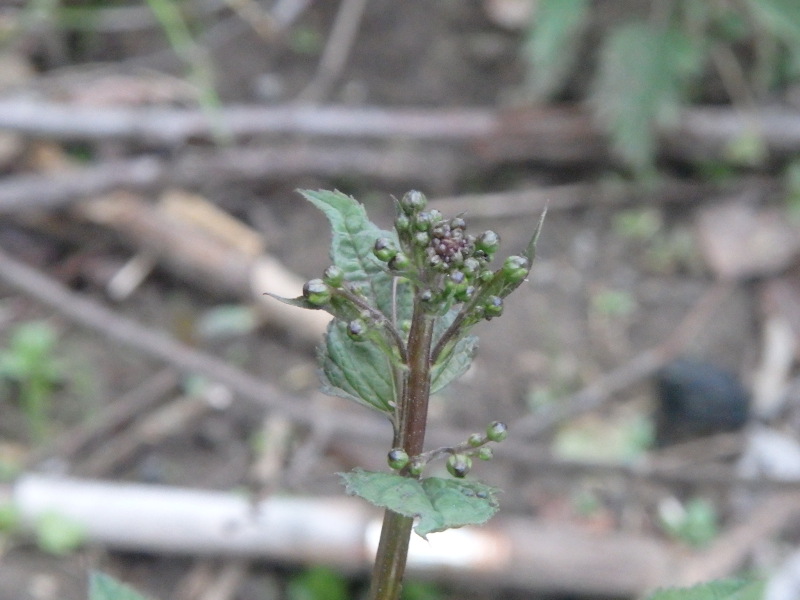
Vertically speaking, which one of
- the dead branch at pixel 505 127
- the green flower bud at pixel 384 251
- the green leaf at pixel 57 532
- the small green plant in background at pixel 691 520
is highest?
the dead branch at pixel 505 127

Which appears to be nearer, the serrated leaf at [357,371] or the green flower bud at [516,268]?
the green flower bud at [516,268]

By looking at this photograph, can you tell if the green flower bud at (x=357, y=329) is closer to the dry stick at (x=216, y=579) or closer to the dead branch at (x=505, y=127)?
the dry stick at (x=216, y=579)

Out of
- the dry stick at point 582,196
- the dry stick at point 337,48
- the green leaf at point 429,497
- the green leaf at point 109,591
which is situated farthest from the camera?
the dry stick at point 337,48

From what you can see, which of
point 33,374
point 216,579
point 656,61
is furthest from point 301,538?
point 656,61

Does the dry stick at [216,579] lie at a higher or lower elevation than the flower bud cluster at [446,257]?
higher

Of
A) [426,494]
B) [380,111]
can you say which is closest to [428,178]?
[380,111]

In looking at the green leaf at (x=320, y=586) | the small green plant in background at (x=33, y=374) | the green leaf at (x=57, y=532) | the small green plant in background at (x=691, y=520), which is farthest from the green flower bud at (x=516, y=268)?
the small green plant in background at (x=33, y=374)

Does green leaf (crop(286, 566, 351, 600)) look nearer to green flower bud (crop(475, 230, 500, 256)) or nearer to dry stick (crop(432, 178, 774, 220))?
dry stick (crop(432, 178, 774, 220))

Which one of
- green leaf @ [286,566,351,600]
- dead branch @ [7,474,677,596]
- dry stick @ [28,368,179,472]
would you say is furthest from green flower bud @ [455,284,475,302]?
dry stick @ [28,368,179,472]
